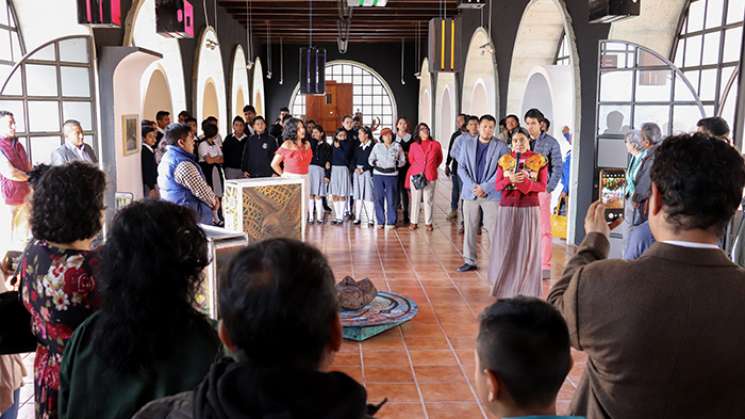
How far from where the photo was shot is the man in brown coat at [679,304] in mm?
1704

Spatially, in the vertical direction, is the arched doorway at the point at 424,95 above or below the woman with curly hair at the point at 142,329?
above

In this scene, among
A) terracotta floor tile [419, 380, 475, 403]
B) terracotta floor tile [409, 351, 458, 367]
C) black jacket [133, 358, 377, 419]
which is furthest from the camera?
terracotta floor tile [409, 351, 458, 367]

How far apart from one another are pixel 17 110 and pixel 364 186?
496 cm

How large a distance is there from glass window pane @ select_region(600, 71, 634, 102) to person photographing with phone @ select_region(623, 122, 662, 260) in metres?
2.75

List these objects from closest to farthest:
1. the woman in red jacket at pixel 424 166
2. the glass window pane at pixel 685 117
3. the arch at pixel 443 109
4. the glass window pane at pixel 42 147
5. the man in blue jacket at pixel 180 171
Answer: the man in blue jacket at pixel 180 171 < the glass window pane at pixel 42 147 < the glass window pane at pixel 685 117 < the woman in red jacket at pixel 424 166 < the arch at pixel 443 109

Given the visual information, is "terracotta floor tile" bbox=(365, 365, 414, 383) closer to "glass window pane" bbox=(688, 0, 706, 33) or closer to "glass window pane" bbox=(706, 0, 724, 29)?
"glass window pane" bbox=(706, 0, 724, 29)

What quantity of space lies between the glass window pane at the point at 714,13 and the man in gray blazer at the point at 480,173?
370cm

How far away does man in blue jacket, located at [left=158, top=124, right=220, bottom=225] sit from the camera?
5.75 metres

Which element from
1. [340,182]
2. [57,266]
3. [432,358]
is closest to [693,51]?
[340,182]

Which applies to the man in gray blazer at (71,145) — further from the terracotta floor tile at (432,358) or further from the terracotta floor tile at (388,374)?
the terracotta floor tile at (432,358)

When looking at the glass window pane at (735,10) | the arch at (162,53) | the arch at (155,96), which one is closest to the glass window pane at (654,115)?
the glass window pane at (735,10)

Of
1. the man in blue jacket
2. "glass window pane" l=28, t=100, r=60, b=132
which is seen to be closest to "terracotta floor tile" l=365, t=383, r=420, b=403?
the man in blue jacket

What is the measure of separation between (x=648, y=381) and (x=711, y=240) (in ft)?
1.28

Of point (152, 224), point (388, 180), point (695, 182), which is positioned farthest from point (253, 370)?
point (388, 180)
